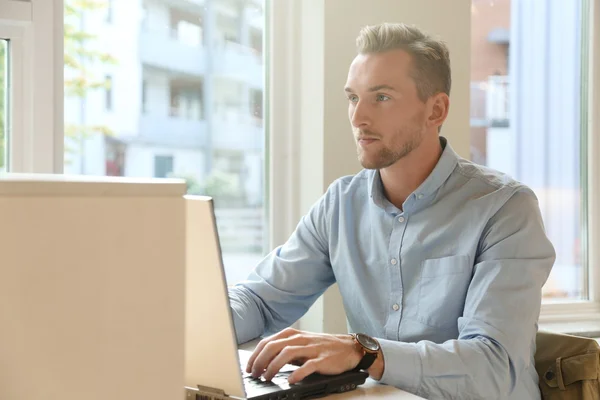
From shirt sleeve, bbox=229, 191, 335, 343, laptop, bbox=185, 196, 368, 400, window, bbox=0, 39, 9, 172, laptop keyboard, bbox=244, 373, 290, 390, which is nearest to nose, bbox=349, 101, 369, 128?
shirt sleeve, bbox=229, 191, 335, 343

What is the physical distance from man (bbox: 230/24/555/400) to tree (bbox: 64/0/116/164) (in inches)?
30.6

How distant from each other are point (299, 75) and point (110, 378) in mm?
1937

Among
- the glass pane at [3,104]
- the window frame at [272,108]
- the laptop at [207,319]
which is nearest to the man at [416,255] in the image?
the laptop at [207,319]

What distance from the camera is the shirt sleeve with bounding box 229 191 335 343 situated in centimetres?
178

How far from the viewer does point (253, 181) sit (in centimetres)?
250

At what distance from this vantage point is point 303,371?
118cm

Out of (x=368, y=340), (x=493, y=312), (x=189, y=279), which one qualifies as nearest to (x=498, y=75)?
(x=493, y=312)

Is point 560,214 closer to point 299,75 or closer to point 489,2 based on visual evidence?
point 489,2

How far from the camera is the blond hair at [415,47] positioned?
1800mm

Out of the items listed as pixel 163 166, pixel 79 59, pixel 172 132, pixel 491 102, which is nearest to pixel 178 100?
pixel 172 132

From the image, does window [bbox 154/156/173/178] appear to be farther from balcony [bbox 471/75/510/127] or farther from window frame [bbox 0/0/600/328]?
balcony [bbox 471/75/510/127]

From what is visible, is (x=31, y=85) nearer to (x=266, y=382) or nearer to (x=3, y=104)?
(x=3, y=104)

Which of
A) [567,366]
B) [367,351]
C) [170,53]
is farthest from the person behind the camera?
[170,53]

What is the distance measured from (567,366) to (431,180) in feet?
1.62
